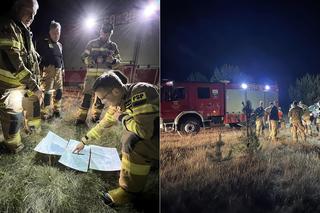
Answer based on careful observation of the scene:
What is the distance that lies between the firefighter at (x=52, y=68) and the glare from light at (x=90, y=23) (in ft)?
0.86

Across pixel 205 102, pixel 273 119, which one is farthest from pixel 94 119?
pixel 273 119

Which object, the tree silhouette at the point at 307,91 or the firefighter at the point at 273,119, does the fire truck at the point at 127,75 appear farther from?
the tree silhouette at the point at 307,91

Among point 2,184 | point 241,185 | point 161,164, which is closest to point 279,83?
point 241,185

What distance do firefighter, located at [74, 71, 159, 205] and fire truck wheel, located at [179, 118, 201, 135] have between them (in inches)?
16.1

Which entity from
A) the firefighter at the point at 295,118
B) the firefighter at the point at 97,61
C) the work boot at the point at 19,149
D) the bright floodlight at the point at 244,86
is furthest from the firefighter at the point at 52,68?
the firefighter at the point at 295,118

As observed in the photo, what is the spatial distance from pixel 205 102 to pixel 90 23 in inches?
57.7

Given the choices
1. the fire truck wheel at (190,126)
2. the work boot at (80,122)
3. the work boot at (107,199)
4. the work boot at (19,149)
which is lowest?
the work boot at (107,199)

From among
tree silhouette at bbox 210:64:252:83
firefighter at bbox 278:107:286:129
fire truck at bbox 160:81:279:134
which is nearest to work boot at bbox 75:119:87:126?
fire truck at bbox 160:81:279:134

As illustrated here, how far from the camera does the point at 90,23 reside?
388 centimetres

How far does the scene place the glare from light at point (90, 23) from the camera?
388 cm

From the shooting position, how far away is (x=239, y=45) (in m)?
4.43

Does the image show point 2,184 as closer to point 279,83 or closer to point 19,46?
point 19,46

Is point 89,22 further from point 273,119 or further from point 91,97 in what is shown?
point 273,119

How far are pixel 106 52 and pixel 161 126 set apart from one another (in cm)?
94
